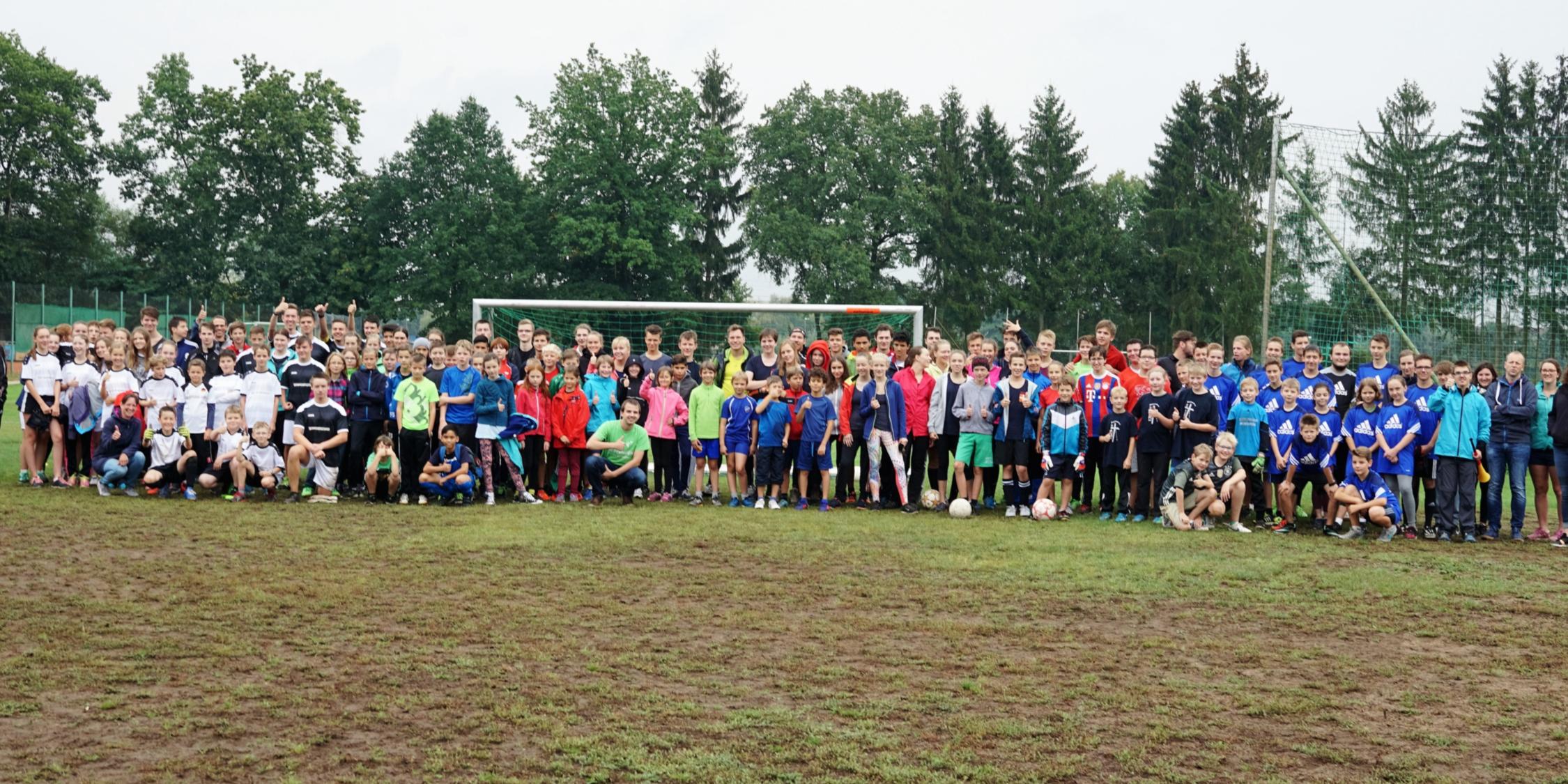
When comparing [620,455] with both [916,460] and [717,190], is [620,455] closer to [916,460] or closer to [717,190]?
[916,460]

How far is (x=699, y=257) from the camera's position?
160 ft

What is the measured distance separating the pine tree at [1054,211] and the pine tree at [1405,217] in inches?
1304

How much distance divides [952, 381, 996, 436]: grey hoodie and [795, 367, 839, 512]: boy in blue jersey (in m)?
1.15

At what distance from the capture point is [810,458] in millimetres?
11852

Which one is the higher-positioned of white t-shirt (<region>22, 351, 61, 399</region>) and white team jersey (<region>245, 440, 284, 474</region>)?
white t-shirt (<region>22, 351, 61, 399</region>)

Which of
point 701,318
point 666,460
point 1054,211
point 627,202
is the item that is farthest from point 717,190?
point 666,460

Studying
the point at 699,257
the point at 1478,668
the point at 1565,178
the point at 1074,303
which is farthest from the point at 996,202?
the point at 1478,668

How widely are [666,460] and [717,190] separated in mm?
38827

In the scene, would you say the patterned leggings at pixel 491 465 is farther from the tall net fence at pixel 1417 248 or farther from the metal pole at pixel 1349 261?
the metal pole at pixel 1349 261

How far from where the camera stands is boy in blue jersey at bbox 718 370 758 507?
11867 millimetres

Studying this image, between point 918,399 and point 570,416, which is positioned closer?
point 570,416

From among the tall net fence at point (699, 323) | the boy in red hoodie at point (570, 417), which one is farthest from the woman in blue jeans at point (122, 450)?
the tall net fence at point (699, 323)

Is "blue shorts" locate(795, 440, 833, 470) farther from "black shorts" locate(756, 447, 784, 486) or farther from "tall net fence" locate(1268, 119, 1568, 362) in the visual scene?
"tall net fence" locate(1268, 119, 1568, 362)

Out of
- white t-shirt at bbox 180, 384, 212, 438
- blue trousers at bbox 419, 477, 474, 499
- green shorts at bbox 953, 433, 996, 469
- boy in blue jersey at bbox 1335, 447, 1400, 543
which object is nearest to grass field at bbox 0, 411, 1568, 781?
boy in blue jersey at bbox 1335, 447, 1400, 543
